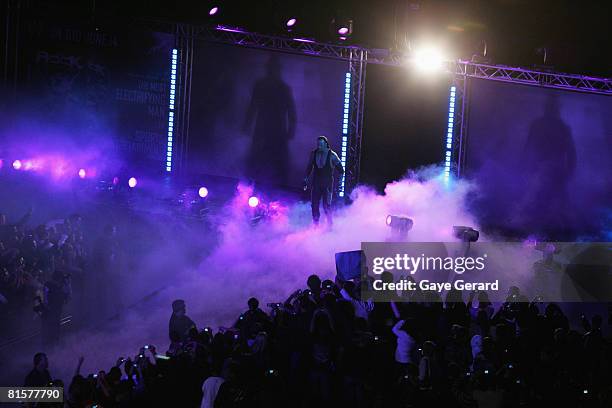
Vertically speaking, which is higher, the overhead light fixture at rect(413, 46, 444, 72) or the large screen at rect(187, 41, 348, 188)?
the overhead light fixture at rect(413, 46, 444, 72)

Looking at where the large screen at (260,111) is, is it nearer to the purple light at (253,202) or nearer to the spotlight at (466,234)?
the purple light at (253,202)

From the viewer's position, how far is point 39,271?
12.1 metres

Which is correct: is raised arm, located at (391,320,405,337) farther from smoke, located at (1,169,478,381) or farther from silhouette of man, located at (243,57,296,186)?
silhouette of man, located at (243,57,296,186)

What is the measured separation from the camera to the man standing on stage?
1451 cm

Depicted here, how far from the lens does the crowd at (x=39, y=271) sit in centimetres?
1097

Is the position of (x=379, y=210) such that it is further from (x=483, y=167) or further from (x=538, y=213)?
(x=538, y=213)

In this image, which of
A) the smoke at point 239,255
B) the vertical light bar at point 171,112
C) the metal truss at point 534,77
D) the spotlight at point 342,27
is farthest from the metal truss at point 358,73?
the smoke at point 239,255

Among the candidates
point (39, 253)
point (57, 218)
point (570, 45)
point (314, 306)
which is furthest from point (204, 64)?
point (314, 306)

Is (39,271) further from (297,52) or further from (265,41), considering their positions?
(297,52)

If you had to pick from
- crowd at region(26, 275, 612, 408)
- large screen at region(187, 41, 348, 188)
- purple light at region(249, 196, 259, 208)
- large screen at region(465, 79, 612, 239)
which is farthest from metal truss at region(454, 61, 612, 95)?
crowd at region(26, 275, 612, 408)

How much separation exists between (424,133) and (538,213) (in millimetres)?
3402

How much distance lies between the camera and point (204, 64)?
1681 centimetres

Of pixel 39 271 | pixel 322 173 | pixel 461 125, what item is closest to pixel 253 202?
pixel 322 173

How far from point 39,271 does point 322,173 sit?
5612 mm
